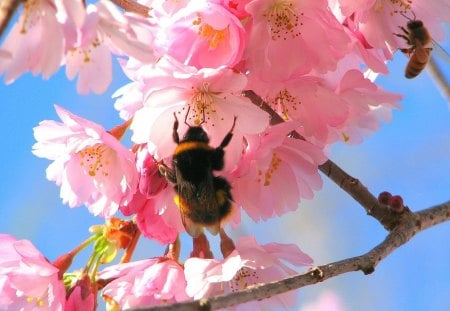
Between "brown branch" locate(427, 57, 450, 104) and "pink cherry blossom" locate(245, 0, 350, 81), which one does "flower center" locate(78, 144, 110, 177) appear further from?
"brown branch" locate(427, 57, 450, 104)

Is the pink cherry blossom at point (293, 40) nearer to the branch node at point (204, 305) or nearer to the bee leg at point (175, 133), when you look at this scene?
the bee leg at point (175, 133)

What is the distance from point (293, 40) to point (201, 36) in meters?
0.28

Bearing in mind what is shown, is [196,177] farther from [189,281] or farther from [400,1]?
[400,1]

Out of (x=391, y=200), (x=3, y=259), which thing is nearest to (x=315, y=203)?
(x=391, y=200)

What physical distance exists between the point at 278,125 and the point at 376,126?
2.76ft

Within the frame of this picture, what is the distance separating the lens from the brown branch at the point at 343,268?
1.31m

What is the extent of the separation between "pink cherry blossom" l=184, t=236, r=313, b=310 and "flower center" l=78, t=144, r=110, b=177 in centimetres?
36

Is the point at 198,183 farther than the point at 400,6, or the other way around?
the point at 400,6

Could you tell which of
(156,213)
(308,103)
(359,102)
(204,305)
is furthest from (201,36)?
(204,305)

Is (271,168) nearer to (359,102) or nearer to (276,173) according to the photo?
(276,173)

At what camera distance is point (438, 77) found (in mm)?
2994

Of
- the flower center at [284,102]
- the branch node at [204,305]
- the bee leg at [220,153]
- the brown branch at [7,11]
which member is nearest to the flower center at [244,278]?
the bee leg at [220,153]

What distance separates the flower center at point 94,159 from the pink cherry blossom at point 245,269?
362 mm

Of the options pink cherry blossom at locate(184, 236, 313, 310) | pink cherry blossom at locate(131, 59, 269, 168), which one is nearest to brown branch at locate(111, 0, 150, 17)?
pink cherry blossom at locate(131, 59, 269, 168)
